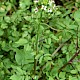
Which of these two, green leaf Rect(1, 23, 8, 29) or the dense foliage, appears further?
green leaf Rect(1, 23, 8, 29)

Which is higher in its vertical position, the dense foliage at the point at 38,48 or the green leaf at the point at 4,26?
the green leaf at the point at 4,26

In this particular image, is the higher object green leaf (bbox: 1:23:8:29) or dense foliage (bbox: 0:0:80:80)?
green leaf (bbox: 1:23:8:29)

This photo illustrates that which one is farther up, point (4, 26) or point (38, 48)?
point (4, 26)

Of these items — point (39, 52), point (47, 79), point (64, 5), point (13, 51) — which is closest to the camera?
point (39, 52)

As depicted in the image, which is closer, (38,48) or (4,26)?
(38,48)

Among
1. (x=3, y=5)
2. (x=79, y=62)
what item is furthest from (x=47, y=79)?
(x=3, y=5)

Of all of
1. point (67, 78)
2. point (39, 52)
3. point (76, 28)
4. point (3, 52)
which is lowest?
point (67, 78)

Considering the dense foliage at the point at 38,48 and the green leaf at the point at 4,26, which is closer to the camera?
the dense foliage at the point at 38,48

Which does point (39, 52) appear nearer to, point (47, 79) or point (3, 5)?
point (47, 79)
